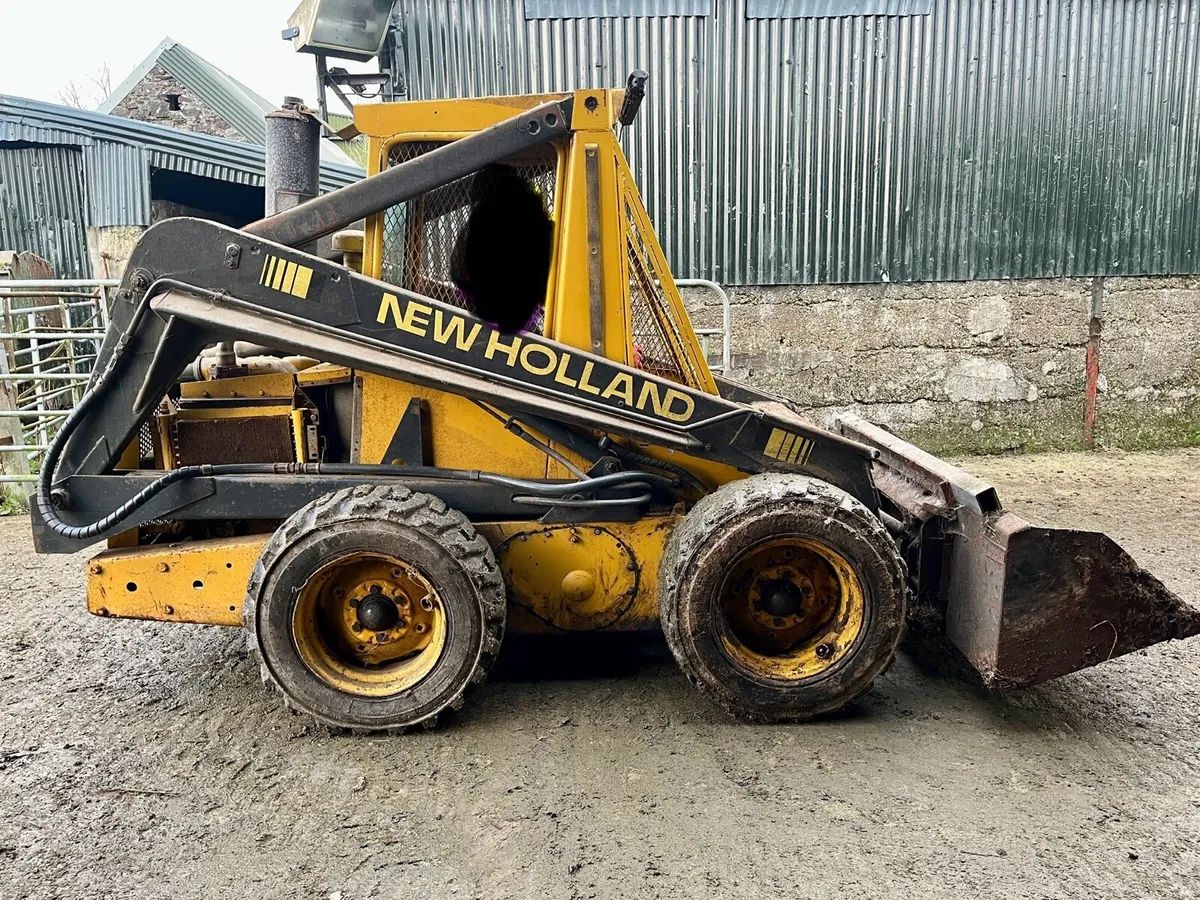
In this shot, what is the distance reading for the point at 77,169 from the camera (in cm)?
1171

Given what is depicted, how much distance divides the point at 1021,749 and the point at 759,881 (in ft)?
4.39

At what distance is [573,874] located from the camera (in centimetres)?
269

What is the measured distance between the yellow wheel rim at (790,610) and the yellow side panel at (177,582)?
1960mm

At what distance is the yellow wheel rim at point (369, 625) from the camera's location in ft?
11.5

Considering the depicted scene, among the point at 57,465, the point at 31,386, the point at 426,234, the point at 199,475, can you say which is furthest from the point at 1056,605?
the point at 31,386

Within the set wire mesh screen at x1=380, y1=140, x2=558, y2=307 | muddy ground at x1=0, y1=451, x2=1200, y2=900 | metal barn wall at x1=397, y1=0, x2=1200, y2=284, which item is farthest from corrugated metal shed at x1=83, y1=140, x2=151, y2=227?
wire mesh screen at x1=380, y1=140, x2=558, y2=307

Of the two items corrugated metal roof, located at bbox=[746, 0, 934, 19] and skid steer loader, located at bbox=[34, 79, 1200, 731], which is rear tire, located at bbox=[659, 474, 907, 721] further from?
corrugated metal roof, located at bbox=[746, 0, 934, 19]

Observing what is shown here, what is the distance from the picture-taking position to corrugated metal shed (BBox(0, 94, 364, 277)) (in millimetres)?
11305

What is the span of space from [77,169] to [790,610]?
1182cm

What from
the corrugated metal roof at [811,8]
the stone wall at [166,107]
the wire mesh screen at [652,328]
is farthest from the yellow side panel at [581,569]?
the stone wall at [166,107]

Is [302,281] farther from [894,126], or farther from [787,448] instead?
[894,126]

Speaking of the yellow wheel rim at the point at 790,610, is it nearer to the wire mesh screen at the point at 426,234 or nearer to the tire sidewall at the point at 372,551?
A: the tire sidewall at the point at 372,551

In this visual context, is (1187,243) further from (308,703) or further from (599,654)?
(308,703)

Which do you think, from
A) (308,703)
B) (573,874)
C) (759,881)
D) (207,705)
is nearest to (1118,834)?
(759,881)
